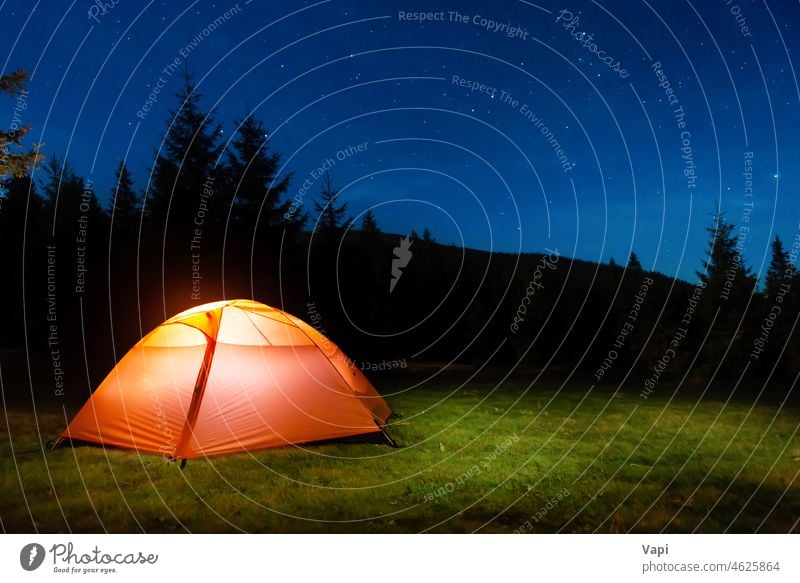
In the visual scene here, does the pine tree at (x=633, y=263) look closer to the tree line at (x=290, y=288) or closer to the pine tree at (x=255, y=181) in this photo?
the tree line at (x=290, y=288)

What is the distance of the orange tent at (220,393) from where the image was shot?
7.30 meters

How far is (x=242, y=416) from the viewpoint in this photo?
7.50 metres

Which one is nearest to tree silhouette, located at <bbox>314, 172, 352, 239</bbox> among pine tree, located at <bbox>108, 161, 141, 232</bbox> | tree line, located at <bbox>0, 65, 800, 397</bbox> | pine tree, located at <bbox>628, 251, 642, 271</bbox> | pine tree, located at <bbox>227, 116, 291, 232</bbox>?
tree line, located at <bbox>0, 65, 800, 397</bbox>

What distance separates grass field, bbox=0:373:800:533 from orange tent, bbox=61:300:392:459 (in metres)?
0.27

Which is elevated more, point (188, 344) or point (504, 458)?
point (188, 344)

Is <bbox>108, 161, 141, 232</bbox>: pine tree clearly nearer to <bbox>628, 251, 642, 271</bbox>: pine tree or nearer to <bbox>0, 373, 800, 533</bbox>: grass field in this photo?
<bbox>0, 373, 800, 533</bbox>: grass field

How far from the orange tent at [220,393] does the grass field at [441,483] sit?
0.88 ft

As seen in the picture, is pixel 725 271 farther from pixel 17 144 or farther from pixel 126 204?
pixel 126 204

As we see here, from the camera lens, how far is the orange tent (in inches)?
287

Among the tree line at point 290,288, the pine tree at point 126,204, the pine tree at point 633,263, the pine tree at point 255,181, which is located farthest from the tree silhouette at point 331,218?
the pine tree at point 633,263

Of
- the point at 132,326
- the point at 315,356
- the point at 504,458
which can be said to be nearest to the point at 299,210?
the point at 132,326

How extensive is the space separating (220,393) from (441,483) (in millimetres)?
3467

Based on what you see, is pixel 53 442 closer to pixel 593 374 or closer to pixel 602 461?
pixel 602 461

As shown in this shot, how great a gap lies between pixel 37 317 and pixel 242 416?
848 inches
